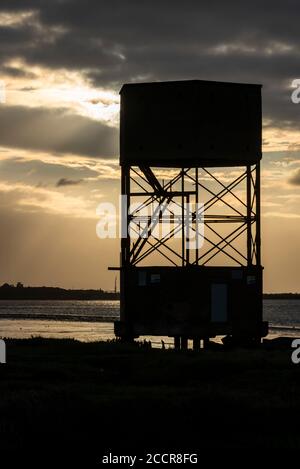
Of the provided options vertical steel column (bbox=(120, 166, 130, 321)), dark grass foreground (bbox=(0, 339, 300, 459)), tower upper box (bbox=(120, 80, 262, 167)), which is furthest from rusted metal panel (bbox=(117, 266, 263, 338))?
dark grass foreground (bbox=(0, 339, 300, 459))

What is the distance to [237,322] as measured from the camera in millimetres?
44500

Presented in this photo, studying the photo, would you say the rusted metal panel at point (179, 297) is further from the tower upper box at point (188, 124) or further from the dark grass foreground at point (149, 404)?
the dark grass foreground at point (149, 404)

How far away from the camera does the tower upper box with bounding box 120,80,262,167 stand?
43.7 m

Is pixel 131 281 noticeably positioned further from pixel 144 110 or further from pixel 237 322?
pixel 144 110

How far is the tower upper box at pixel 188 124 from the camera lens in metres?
43.7

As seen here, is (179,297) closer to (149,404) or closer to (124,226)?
(124,226)

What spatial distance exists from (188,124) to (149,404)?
25.1m

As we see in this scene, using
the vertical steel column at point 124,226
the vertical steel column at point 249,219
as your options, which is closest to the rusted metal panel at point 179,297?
the vertical steel column at point 124,226

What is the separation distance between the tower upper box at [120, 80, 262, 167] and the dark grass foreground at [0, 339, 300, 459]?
44.7ft

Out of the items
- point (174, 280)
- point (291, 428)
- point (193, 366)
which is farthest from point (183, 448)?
point (174, 280)

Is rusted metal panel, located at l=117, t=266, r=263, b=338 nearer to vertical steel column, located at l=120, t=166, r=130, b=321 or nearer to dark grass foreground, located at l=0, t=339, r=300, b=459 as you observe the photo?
vertical steel column, located at l=120, t=166, r=130, b=321

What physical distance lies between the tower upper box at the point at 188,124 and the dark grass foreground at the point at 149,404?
13.6 m

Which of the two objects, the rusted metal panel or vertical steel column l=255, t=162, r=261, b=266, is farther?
the rusted metal panel
